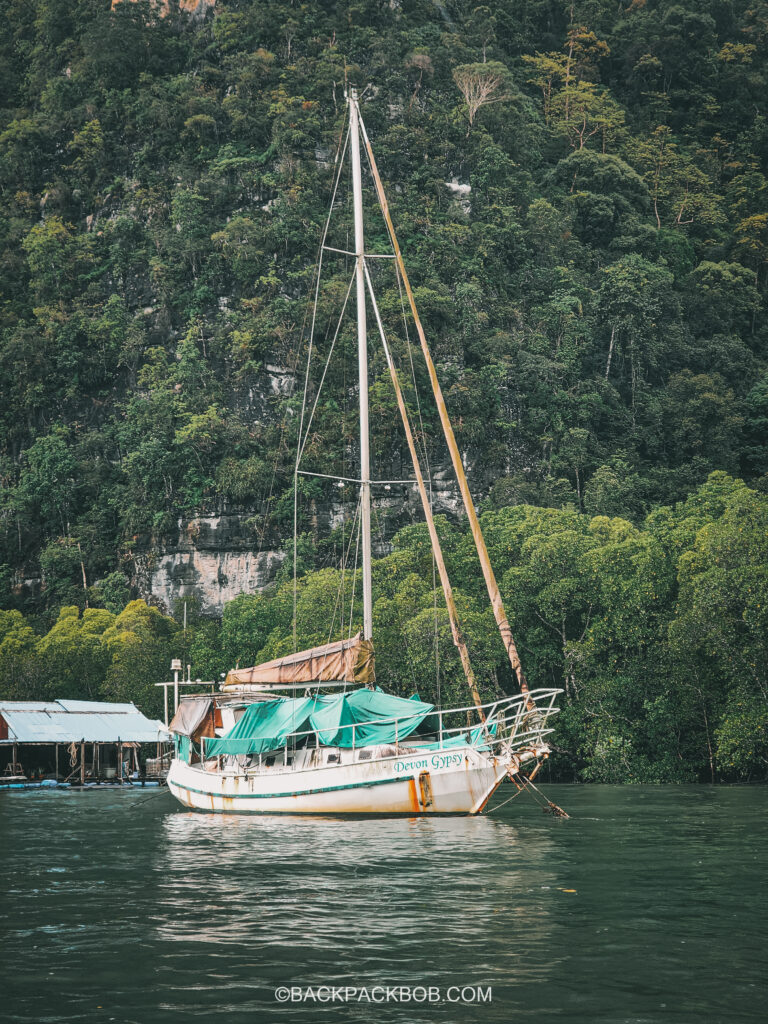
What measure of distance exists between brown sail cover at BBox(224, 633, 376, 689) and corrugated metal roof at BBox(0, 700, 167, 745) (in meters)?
23.1

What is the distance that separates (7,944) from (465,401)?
2841 inches

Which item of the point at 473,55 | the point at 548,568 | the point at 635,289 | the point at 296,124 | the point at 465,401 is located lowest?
the point at 548,568

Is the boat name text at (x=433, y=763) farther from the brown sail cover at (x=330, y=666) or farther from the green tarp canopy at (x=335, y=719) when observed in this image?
the brown sail cover at (x=330, y=666)

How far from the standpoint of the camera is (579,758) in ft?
157

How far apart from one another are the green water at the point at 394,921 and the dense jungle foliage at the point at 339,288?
26.2 metres

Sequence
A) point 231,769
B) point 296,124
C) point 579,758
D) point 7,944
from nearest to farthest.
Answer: point 7,944, point 231,769, point 579,758, point 296,124

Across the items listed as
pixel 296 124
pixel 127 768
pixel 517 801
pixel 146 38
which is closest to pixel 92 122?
pixel 146 38

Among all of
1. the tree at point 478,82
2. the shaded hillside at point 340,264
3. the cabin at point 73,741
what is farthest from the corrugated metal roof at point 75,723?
the tree at point 478,82

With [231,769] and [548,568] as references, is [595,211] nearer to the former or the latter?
[548,568]

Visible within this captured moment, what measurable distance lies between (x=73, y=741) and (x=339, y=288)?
44.2 metres

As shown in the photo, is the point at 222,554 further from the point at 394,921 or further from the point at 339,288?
the point at 394,921

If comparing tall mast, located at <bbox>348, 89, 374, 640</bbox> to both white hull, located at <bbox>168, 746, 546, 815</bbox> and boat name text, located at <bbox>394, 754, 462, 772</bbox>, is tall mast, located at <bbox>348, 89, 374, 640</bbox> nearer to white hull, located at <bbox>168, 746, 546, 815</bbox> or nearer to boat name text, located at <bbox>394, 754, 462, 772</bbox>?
white hull, located at <bbox>168, 746, 546, 815</bbox>

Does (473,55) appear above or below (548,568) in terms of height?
above

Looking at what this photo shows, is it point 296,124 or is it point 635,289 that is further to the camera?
point 296,124
